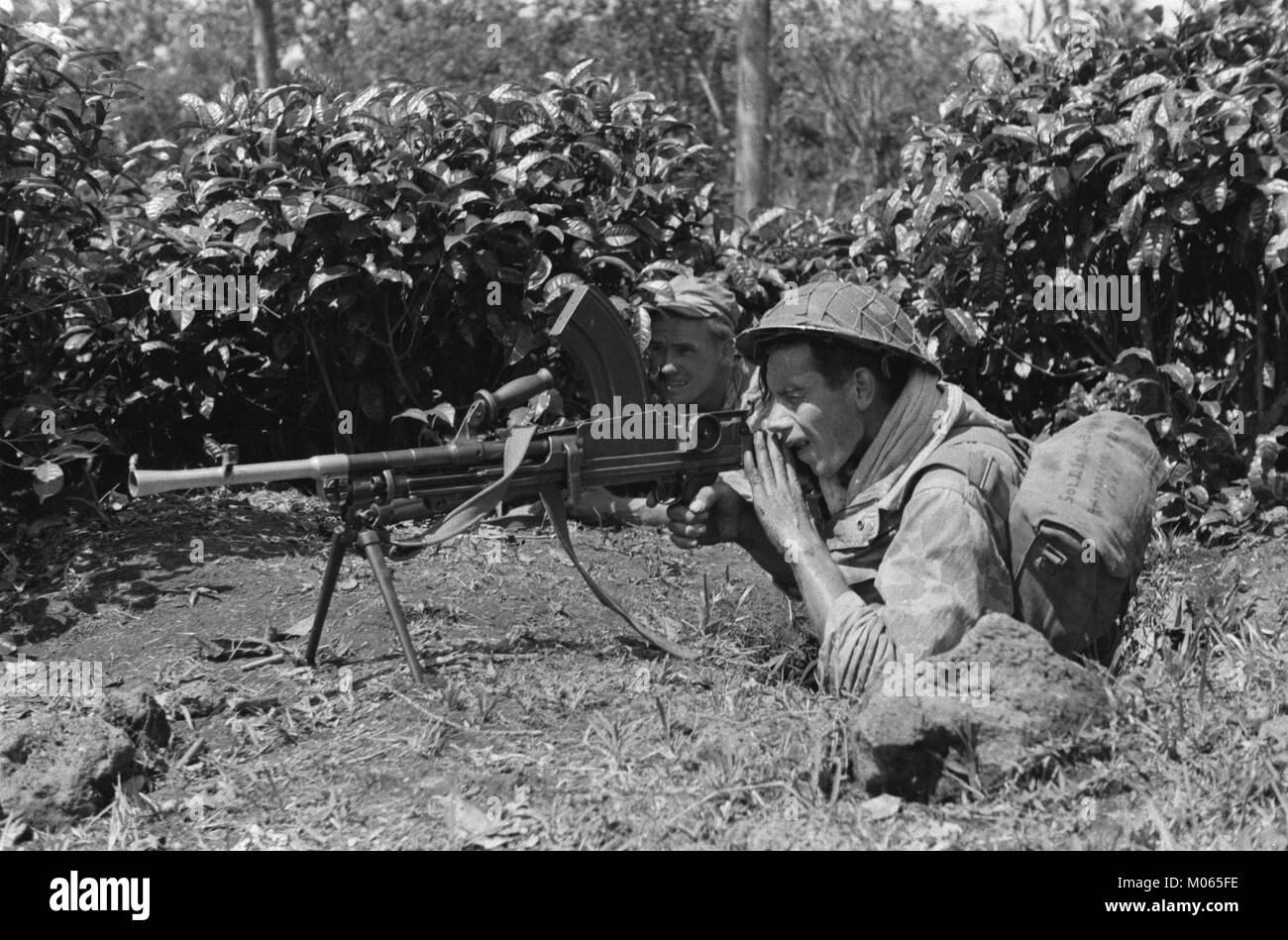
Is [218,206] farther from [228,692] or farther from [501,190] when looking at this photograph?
[228,692]

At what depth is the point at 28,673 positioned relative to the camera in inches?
189

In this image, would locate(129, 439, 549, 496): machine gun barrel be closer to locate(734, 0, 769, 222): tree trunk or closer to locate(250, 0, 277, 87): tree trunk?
locate(734, 0, 769, 222): tree trunk

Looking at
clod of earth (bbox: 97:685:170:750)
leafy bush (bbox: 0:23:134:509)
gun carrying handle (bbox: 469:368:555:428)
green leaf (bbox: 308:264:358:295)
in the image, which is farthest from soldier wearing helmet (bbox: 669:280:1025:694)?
leafy bush (bbox: 0:23:134:509)

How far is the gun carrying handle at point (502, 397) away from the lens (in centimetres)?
425

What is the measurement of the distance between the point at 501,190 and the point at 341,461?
2.43 m

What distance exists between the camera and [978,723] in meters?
3.57

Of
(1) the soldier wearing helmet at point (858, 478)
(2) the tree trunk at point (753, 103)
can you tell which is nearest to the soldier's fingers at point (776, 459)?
(1) the soldier wearing helmet at point (858, 478)

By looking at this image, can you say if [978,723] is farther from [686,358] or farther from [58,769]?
[686,358]

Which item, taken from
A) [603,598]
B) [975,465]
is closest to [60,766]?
[603,598]

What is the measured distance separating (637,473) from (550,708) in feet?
2.53

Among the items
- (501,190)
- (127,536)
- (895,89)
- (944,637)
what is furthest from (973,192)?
(895,89)

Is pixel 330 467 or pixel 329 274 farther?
pixel 329 274

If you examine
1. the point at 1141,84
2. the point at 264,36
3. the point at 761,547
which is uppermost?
the point at 264,36

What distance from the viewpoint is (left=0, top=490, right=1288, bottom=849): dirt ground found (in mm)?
3559
